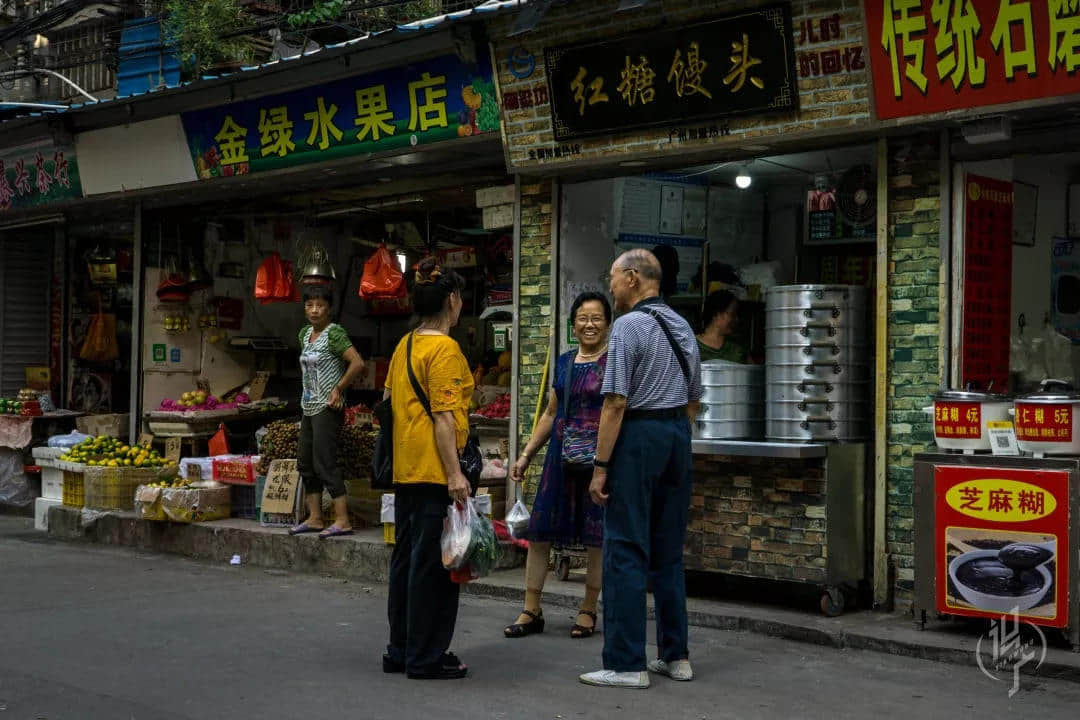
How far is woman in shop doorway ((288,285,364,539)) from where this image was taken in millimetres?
9508

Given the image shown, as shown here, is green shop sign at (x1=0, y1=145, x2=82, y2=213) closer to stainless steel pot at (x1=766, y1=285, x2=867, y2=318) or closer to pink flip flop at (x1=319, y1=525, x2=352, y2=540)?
pink flip flop at (x1=319, y1=525, x2=352, y2=540)

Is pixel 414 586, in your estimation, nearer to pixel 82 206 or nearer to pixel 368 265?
pixel 368 265

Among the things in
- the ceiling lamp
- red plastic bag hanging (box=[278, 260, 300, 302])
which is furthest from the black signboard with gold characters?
red plastic bag hanging (box=[278, 260, 300, 302])

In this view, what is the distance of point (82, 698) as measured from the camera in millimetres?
5367

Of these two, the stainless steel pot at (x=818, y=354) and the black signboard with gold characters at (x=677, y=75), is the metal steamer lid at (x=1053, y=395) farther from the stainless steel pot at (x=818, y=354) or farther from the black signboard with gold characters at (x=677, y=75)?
the black signboard with gold characters at (x=677, y=75)

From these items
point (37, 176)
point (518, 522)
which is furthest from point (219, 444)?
point (518, 522)

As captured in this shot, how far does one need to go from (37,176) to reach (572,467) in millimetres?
9300

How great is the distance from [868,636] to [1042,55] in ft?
10.5

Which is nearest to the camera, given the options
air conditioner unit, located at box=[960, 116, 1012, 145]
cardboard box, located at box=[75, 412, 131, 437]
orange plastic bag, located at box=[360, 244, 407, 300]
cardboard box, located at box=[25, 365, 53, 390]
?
air conditioner unit, located at box=[960, 116, 1012, 145]

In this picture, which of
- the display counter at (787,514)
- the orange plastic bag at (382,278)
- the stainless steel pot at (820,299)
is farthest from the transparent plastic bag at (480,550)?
the orange plastic bag at (382,278)

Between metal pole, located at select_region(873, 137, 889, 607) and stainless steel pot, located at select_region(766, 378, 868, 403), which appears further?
stainless steel pot, located at select_region(766, 378, 868, 403)

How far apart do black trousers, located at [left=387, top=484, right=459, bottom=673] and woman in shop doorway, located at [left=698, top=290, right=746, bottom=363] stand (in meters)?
2.92

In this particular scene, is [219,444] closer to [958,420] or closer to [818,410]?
[818,410]

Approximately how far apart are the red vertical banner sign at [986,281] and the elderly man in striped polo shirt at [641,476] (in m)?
2.26
